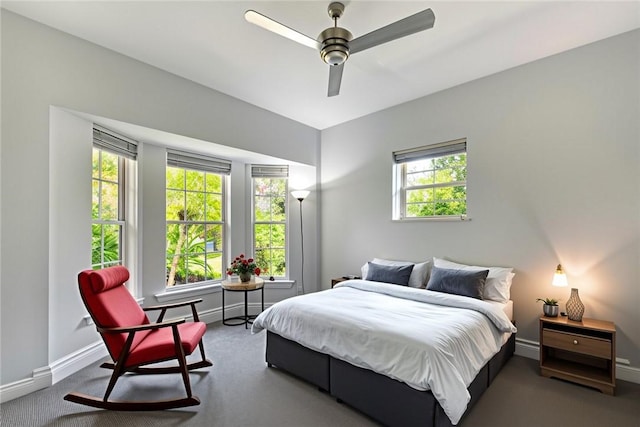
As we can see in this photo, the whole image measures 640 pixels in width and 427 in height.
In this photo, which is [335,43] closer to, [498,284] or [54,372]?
[498,284]

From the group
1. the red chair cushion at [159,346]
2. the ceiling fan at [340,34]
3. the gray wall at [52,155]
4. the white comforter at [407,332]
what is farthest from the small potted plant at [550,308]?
the gray wall at [52,155]

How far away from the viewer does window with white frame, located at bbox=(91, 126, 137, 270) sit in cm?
310

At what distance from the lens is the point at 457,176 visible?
3645 millimetres

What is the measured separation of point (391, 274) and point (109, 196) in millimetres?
3296

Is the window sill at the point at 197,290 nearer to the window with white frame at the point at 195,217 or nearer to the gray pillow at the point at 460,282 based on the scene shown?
the window with white frame at the point at 195,217

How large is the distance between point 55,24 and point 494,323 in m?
4.36

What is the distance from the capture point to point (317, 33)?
8.34ft

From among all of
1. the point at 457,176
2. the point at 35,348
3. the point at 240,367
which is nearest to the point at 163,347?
the point at 240,367

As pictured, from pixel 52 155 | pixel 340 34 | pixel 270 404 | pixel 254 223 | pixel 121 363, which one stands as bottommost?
pixel 270 404

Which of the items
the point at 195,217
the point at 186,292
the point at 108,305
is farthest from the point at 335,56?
the point at 186,292

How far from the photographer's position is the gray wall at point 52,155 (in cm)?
229

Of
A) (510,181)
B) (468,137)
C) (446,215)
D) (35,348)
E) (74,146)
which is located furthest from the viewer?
(446,215)

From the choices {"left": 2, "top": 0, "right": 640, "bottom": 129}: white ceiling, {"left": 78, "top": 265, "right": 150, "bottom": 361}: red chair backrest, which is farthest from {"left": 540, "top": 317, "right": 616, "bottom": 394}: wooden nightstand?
{"left": 78, "top": 265, "right": 150, "bottom": 361}: red chair backrest

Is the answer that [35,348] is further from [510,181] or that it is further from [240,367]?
[510,181]
